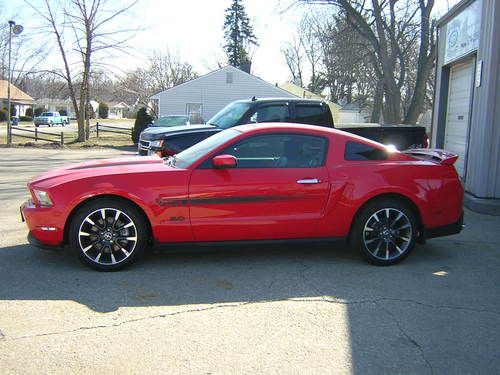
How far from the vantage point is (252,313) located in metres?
4.18

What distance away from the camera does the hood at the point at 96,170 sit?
517 cm

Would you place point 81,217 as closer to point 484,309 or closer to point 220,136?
point 220,136

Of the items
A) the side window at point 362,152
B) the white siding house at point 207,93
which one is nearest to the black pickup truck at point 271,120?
the side window at point 362,152

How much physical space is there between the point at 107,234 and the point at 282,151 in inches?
79.0

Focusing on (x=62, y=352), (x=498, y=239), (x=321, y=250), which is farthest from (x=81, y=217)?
(x=498, y=239)

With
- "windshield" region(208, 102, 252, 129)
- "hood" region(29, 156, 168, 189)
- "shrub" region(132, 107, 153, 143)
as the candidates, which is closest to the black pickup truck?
"windshield" region(208, 102, 252, 129)

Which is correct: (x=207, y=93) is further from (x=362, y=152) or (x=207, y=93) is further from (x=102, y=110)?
(x=102, y=110)

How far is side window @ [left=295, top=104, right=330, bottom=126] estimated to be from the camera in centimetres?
970

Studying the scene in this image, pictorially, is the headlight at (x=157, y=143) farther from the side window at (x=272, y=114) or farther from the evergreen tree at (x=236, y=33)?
the evergreen tree at (x=236, y=33)

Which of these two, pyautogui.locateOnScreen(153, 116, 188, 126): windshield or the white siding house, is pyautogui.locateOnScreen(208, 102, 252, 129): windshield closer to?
pyautogui.locateOnScreen(153, 116, 188, 126): windshield

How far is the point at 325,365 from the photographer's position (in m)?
3.34

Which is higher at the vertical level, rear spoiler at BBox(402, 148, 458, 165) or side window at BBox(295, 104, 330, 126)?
side window at BBox(295, 104, 330, 126)

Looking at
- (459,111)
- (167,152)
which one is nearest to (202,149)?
(167,152)

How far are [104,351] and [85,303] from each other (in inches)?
36.7
